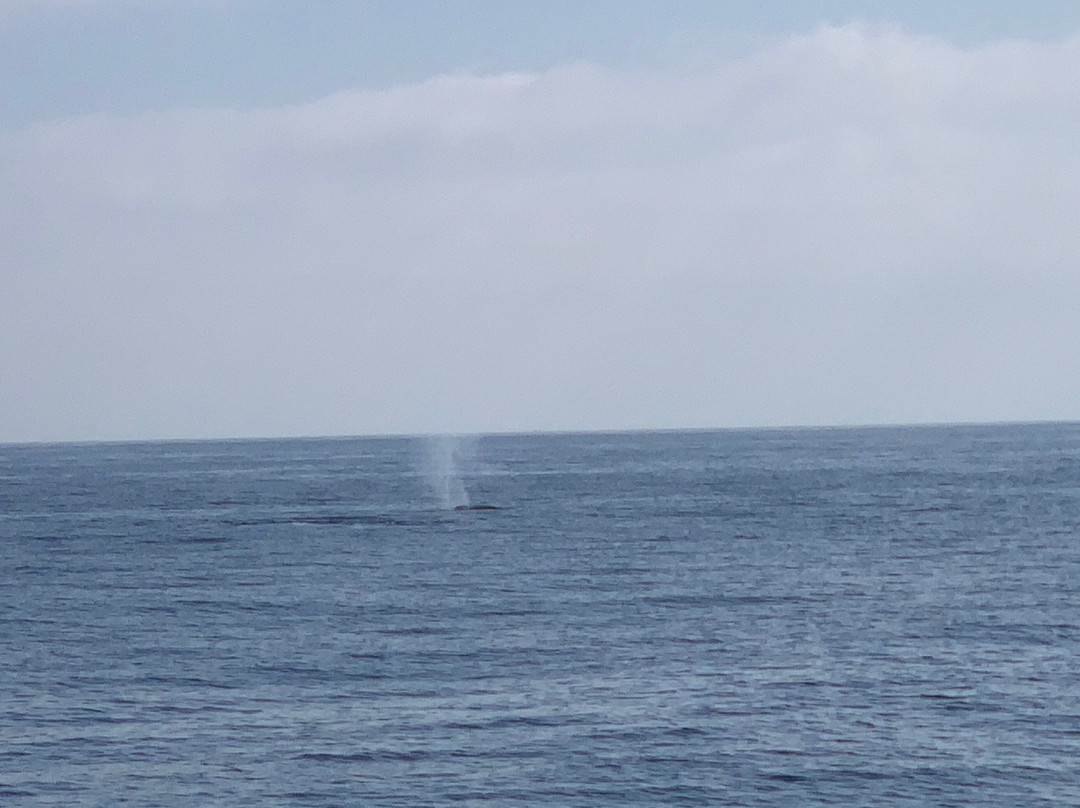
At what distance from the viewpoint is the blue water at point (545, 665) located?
33188 mm

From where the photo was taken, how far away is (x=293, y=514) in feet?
366

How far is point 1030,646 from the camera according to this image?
48312mm

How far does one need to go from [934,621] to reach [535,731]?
72.1 feet

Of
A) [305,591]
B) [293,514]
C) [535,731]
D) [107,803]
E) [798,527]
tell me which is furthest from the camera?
[293,514]

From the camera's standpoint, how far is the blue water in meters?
33.2

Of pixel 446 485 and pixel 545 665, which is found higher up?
pixel 446 485

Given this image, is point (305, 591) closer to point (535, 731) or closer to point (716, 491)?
point (535, 731)

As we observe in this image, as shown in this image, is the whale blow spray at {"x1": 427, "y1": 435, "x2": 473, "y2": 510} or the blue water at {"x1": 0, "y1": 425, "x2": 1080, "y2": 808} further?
the whale blow spray at {"x1": 427, "y1": 435, "x2": 473, "y2": 510}

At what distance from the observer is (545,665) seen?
1791 inches

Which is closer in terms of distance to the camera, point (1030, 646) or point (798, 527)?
point (1030, 646)

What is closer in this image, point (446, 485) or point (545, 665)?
point (545, 665)

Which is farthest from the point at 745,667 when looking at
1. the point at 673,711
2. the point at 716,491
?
the point at 716,491

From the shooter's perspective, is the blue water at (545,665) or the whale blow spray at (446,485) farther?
the whale blow spray at (446,485)

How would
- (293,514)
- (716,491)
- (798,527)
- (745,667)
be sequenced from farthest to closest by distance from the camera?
(716,491) < (293,514) < (798,527) < (745,667)
